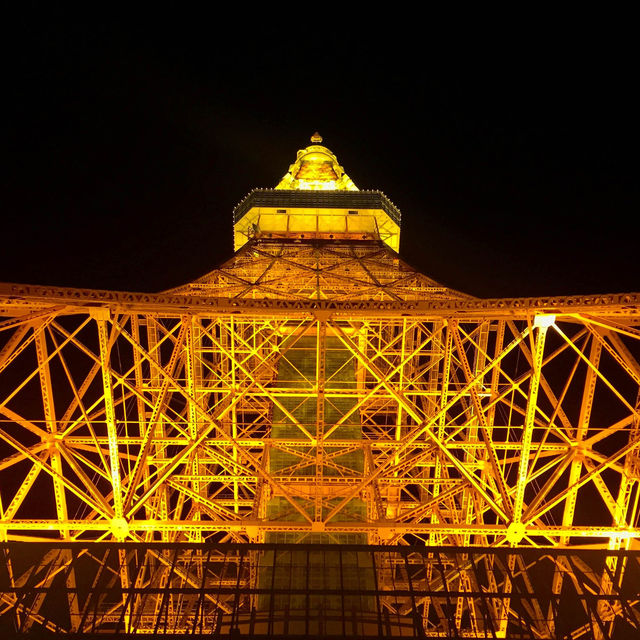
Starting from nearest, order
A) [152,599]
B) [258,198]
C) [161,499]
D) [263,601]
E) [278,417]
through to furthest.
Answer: [263,601] < [152,599] < [161,499] < [278,417] < [258,198]

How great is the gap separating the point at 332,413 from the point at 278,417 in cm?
200

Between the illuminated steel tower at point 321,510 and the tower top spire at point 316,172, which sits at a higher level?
the tower top spire at point 316,172

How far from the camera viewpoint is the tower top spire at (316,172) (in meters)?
47.3

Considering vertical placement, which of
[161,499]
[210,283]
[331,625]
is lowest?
[331,625]

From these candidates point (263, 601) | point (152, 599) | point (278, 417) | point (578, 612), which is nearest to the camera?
point (578, 612)

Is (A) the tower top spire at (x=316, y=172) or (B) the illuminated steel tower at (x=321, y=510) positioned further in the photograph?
(A) the tower top spire at (x=316, y=172)

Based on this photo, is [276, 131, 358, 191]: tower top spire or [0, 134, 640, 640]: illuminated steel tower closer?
[0, 134, 640, 640]: illuminated steel tower

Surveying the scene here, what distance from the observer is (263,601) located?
10977 mm

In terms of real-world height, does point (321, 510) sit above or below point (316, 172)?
below

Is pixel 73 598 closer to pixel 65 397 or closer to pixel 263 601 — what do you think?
pixel 263 601

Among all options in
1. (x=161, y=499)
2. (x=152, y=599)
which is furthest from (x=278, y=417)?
(x=152, y=599)

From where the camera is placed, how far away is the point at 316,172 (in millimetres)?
47500

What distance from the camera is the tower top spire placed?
47.3 meters

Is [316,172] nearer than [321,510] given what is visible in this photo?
No
